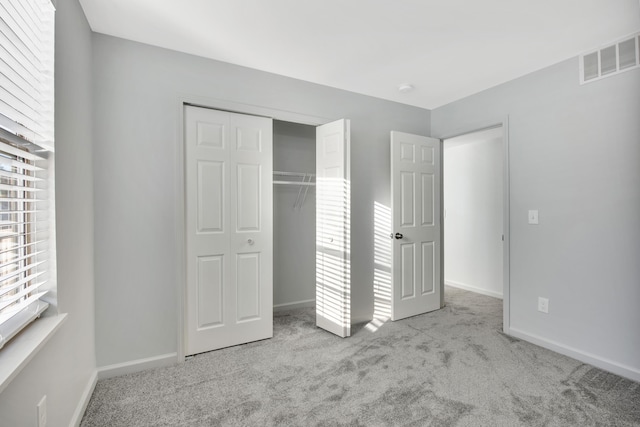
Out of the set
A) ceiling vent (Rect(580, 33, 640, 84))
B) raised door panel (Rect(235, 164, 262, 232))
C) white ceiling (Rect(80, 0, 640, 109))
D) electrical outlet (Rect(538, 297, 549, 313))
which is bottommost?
electrical outlet (Rect(538, 297, 549, 313))

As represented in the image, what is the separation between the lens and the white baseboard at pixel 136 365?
2307 mm

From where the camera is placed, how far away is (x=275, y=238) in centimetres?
386

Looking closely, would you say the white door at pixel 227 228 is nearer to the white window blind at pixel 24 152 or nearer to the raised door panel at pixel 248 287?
the raised door panel at pixel 248 287

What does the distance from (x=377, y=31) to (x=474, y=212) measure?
3.44m

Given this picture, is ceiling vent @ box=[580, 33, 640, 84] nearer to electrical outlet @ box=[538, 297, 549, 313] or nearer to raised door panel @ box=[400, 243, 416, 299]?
electrical outlet @ box=[538, 297, 549, 313]

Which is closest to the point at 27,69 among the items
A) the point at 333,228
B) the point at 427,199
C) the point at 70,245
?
the point at 70,245

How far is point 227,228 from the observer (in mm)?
2764

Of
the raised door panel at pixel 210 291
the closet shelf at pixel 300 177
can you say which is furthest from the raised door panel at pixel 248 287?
the closet shelf at pixel 300 177

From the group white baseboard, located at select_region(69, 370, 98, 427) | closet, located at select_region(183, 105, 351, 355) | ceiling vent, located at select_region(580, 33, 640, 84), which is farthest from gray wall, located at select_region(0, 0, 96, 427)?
ceiling vent, located at select_region(580, 33, 640, 84)

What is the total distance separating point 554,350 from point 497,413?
4.11 ft

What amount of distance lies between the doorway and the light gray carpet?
1.83 meters

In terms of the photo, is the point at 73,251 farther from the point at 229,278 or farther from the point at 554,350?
the point at 554,350

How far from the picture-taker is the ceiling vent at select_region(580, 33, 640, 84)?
7.66 ft

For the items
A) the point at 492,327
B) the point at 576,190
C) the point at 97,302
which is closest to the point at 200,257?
the point at 97,302
